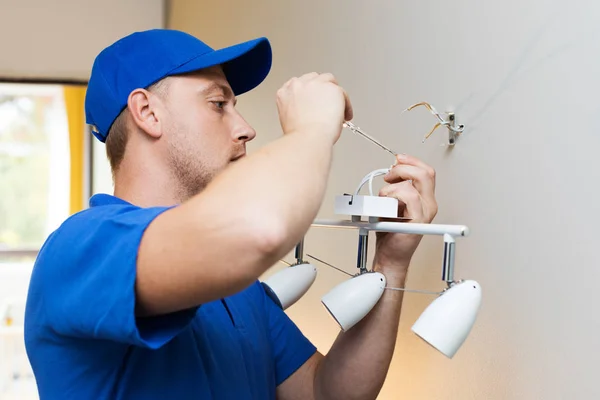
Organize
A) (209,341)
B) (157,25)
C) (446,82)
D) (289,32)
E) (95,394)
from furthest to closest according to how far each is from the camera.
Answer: (157,25)
(289,32)
(446,82)
(209,341)
(95,394)

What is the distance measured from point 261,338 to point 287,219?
0.59 m

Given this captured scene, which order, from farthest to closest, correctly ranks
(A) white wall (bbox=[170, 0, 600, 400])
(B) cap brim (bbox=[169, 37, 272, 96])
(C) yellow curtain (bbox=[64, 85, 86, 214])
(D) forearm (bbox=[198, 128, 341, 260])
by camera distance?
(C) yellow curtain (bbox=[64, 85, 86, 214]), (B) cap brim (bbox=[169, 37, 272, 96]), (A) white wall (bbox=[170, 0, 600, 400]), (D) forearm (bbox=[198, 128, 341, 260])

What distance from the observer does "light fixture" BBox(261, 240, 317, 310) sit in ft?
3.57

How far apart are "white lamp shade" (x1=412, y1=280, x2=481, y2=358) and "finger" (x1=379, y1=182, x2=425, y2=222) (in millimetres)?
266

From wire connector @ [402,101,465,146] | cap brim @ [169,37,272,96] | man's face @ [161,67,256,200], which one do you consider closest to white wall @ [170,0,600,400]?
wire connector @ [402,101,465,146]

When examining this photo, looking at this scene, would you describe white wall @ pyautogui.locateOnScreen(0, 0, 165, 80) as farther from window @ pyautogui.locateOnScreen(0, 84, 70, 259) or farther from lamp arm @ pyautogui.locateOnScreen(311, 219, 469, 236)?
lamp arm @ pyautogui.locateOnScreen(311, 219, 469, 236)

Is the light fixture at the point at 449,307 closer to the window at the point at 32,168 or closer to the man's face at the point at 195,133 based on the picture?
the man's face at the point at 195,133

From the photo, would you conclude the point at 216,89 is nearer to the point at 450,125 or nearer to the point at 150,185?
the point at 150,185

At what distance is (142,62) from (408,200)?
468 millimetres

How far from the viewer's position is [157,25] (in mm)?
Result: 3615

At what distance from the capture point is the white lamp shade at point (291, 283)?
→ 109cm

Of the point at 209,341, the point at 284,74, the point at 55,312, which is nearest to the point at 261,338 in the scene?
the point at 209,341

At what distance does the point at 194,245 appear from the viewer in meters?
0.65

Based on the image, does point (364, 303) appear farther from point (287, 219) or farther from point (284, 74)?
point (284, 74)
